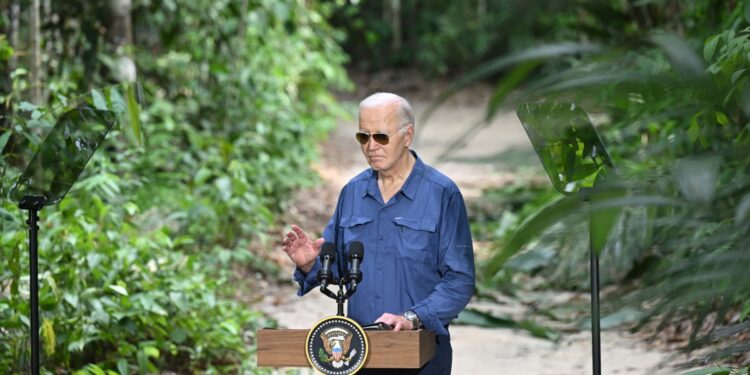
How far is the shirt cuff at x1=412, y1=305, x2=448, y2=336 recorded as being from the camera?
3.03m

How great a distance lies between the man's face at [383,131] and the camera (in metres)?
3.12

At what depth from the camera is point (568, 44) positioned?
3.14 feet

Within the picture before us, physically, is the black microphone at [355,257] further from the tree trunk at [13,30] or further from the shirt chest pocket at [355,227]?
the tree trunk at [13,30]

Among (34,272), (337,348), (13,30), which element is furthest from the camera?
(13,30)

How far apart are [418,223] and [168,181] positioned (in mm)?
5913

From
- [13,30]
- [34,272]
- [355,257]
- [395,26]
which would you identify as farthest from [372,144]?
[395,26]

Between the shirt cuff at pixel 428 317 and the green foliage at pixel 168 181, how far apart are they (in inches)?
52.4

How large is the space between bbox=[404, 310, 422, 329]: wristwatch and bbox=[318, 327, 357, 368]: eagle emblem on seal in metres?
0.34

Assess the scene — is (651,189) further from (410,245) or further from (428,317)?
(410,245)

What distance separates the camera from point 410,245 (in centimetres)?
315

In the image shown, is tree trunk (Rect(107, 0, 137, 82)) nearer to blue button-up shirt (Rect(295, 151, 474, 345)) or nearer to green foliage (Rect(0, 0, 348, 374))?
green foliage (Rect(0, 0, 348, 374))

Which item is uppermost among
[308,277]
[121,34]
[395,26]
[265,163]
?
[395,26]

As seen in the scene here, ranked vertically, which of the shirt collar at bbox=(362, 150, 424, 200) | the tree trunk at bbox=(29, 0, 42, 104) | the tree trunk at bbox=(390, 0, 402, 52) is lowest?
the shirt collar at bbox=(362, 150, 424, 200)

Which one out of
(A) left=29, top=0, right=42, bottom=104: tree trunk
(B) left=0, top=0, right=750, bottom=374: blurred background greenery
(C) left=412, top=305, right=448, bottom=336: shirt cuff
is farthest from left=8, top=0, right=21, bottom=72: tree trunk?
(C) left=412, top=305, right=448, bottom=336: shirt cuff
